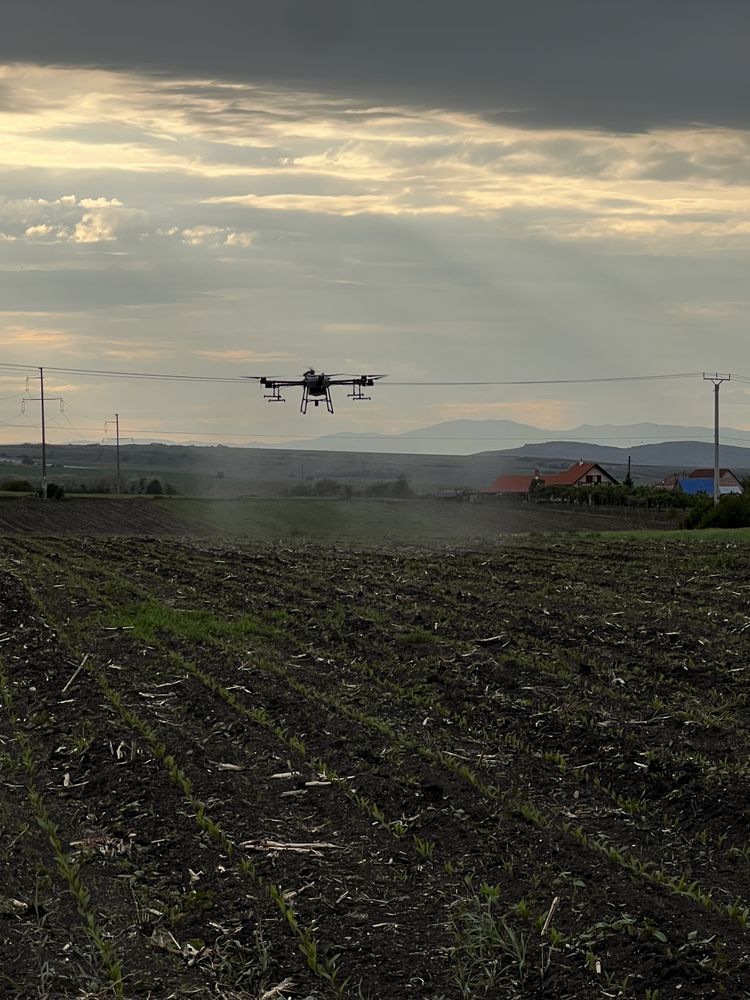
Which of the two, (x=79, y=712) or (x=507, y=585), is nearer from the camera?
(x=79, y=712)

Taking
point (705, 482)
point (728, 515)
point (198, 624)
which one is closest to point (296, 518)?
point (728, 515)

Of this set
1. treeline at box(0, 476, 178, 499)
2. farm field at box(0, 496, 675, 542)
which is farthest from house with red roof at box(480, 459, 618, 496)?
farm field at box(0, 496, 675, 542)

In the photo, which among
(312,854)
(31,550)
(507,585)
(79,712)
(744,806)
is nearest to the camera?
(312,854)

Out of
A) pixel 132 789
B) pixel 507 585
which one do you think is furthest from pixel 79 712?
pixel 507 585

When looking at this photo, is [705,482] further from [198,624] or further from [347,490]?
[198,624]

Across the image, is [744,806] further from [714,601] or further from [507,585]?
[507,585]

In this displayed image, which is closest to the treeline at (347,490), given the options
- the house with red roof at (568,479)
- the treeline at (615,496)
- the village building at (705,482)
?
the treeline at (615,496)

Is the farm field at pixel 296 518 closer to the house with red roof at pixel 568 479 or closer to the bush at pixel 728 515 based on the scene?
the bush at pixel 728 515

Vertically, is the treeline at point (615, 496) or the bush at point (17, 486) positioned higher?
the bush at point (17, 486)
